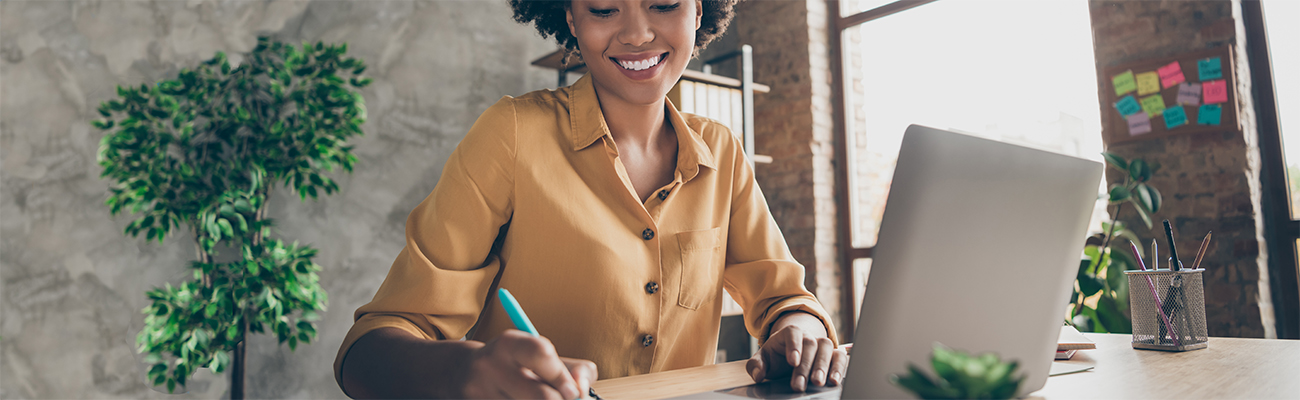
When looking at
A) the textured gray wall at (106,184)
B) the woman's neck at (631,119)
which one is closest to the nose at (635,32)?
the woman's neck at (631,119)

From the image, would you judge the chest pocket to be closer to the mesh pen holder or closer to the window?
the mesh pen holder

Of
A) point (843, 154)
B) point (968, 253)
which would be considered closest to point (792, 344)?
point (968, 253)

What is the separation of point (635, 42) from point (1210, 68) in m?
2.57

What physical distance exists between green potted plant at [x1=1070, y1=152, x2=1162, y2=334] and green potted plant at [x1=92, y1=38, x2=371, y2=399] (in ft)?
9.12

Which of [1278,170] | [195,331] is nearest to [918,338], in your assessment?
[195,331]

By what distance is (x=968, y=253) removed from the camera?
54 centimetres

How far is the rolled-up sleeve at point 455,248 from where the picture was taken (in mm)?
780

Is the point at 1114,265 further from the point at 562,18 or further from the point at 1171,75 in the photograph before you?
the point at 562,18

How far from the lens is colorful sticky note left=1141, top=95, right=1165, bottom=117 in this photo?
261 cm

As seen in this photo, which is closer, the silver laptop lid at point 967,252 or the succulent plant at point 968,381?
the succulent plant at point 968,381

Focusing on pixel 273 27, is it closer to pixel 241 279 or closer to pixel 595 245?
pixel 241 279

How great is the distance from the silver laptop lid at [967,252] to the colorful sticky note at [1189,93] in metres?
2.52

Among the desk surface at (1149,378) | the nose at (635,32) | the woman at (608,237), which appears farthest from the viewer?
the nose at (635,32)

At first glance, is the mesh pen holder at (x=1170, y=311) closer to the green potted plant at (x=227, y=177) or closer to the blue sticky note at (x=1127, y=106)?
the blue sticky note at (x=1127, y=106)
